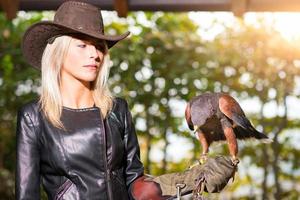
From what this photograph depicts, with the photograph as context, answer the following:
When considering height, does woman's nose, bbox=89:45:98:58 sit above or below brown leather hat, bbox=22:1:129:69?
below

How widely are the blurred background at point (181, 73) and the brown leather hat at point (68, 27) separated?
15.0ft

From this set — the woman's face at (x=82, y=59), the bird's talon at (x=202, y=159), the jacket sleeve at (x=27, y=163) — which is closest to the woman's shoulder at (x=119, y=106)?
the woman's face at (x=82, y=59)

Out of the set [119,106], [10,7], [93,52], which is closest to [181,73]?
[10,7]

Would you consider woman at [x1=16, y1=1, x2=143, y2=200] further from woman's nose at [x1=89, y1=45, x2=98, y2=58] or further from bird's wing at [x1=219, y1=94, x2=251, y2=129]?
bird's wing at [x1=219, y1=94, x2=251, y2=129]

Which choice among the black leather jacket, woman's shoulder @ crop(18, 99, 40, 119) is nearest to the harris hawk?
the black leather jacket

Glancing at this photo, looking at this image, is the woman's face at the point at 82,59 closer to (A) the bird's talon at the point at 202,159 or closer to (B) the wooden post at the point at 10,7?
(A) the bird's talon at the point at 202,159

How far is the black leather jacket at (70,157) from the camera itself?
181 cm

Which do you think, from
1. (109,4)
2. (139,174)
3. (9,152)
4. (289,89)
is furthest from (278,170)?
(139,174)

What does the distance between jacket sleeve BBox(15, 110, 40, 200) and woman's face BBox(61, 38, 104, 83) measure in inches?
8.2

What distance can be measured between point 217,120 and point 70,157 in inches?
18.0

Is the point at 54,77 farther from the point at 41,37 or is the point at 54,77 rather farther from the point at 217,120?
the point at 217,120

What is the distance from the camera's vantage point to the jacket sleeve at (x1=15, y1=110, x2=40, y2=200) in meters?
1.83

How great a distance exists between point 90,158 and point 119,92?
476cm

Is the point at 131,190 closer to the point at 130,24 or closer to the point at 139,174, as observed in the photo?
the point at 139,174
